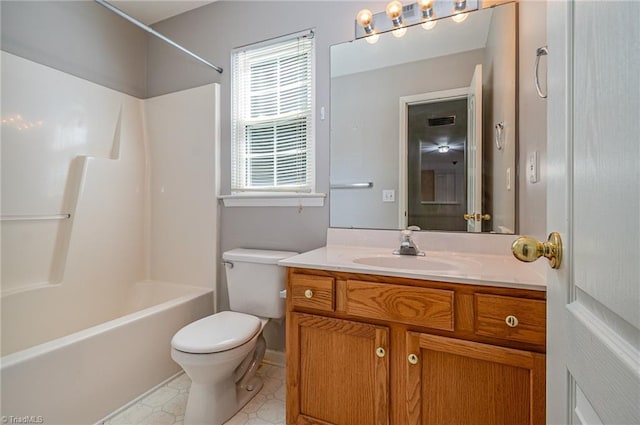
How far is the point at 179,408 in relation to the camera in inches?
62.9

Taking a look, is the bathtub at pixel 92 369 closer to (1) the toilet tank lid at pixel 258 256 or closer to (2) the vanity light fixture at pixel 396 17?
(1) the toilet tank lid at pixel 258 256

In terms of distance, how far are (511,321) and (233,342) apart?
3.72ft

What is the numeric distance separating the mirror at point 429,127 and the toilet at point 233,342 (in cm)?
56

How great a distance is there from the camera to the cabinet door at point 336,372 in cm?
117

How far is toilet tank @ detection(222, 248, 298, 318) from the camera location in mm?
1755

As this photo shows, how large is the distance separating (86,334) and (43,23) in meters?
1.94

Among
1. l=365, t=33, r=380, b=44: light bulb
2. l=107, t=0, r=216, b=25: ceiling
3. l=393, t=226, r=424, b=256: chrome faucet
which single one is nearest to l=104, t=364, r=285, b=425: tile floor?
l=393, t=226, r=424, b=256: chrome faucet

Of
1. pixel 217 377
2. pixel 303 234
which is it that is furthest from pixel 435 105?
pixel 217 377

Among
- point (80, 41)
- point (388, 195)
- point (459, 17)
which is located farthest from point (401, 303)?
point (80, 41)

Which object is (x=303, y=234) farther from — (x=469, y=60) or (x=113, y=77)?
(x=113, y=77)

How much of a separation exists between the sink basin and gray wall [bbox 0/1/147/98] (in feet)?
7.52

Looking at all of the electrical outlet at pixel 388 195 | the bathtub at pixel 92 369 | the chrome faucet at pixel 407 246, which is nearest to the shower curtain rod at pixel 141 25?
the electrical outlet at pixel 388 195

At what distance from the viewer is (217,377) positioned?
4.69ft

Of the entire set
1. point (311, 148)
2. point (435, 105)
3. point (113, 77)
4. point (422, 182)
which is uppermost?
point (113, 77)
